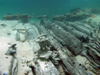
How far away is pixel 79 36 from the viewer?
597cm

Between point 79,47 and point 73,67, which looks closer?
point 73,67

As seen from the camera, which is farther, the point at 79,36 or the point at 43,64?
the point at 79,36

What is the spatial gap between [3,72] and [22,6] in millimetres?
56532

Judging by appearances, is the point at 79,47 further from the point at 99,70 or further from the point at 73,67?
the point at 73,67

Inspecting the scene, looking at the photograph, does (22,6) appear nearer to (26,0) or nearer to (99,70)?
(26,0)

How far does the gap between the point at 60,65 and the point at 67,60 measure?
1.62 ft

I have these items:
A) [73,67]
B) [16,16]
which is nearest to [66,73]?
[73,67]

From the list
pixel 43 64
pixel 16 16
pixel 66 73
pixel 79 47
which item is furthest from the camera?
pixel 16 16

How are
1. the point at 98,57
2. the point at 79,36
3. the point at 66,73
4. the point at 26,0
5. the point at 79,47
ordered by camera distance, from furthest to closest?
the point at 26,0
the point at 79,36
the point at 79,47
the point at 98,57
the point at 66,73

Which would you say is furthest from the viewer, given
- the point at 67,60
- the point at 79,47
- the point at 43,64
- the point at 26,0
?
the point at 26,0

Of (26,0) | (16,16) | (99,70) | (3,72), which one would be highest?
(26,0)

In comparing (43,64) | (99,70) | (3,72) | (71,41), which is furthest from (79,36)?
(3,72)

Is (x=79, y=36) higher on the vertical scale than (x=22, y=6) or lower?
lower

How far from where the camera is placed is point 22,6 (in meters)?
48.8
